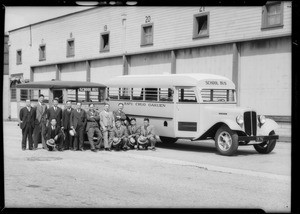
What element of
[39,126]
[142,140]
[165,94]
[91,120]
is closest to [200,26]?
[165,94]

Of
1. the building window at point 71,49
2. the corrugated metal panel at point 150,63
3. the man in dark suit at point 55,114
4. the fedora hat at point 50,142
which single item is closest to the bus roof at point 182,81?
the man in dark suit at point 55,114

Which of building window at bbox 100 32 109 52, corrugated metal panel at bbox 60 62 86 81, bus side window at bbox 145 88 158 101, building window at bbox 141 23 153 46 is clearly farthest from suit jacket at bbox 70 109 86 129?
corrugated metal panel at bbox 60 62 86 81

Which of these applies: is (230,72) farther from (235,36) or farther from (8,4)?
(8,4)

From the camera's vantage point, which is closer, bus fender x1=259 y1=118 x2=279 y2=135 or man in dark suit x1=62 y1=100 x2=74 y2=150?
bus fender x1=259 y1=118 x2=279 y2=135

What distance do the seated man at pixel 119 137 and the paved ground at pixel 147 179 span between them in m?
0.74

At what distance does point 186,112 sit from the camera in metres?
14.6

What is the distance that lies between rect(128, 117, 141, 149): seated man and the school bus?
0.87 m

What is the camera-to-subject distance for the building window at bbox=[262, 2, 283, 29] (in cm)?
1897

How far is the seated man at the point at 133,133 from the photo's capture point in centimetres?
1475

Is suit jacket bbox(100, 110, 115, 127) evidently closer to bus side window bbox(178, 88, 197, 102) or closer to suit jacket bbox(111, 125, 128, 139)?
suit jacket bbox(111, 125, 128, 139)

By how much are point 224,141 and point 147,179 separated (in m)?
5.14

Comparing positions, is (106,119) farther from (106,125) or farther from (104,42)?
(104,42)
